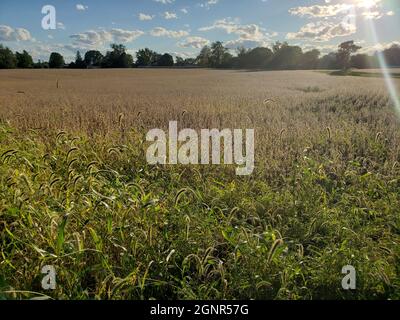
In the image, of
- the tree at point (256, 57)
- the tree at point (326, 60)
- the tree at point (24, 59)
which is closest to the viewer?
the tree at point (256, 57)

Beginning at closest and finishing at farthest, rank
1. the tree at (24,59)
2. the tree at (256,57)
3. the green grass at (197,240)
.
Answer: the green grass at (197,240) → the tree at (256,57) → the tree at (24,59)

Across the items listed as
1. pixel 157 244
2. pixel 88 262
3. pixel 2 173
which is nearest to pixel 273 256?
pixel 157 244

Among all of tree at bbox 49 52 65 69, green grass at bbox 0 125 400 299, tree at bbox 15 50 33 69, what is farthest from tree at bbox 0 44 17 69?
green grass at bbox 0 125 400 299

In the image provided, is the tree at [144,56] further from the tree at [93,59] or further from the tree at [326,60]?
the tree at [326,60]

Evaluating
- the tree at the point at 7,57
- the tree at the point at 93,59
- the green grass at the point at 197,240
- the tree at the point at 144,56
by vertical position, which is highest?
A: the tree at the point at 7,57

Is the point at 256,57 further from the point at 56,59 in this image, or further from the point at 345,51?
the point at 56,59

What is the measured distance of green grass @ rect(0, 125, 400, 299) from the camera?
7.01ft

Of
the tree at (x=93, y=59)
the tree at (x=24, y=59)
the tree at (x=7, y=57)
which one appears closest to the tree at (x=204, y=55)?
the tree at (x=93, y=59)

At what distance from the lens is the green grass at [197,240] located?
214 centimetres

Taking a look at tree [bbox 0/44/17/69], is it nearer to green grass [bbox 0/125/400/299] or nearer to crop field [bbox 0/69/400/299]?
crop field [bbox 0/69/400/299]

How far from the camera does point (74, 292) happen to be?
205cm

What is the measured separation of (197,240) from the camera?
8.54 ft

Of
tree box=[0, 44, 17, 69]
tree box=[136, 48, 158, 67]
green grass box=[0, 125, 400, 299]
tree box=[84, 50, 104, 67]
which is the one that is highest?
tree box=[0, 44, 17, 69]

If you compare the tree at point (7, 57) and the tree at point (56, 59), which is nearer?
the tree at point (56, 59)
